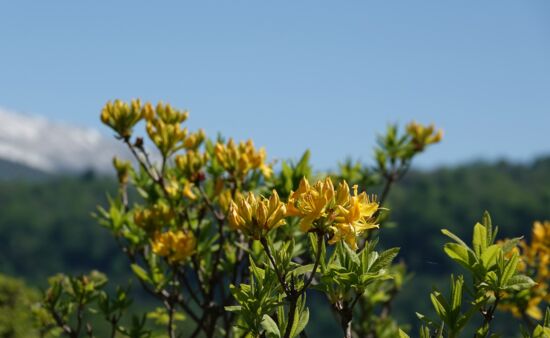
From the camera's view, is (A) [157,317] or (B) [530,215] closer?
(A) [157,317]

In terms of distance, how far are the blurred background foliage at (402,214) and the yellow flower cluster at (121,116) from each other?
10397 cm

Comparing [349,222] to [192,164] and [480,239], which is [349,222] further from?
[192,164]

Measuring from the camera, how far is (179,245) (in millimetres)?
2949

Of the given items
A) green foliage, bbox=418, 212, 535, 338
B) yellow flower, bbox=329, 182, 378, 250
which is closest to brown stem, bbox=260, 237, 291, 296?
yellow flower, bbox=329, 182, 378, 250

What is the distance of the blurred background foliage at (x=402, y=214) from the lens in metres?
117

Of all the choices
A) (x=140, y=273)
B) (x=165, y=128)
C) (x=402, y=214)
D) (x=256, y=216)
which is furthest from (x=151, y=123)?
(x=402, y=214)

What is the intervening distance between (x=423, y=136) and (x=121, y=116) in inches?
87.2

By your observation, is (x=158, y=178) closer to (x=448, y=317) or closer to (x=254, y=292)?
(x=254, y=292)

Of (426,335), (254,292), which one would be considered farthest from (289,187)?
(426,335)

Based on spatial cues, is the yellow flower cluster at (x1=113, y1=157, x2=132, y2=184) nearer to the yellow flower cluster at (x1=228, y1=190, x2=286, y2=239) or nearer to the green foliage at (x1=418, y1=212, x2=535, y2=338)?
the yellow flower cluster at (x1=228, y1=190, x2=286, y2=239)

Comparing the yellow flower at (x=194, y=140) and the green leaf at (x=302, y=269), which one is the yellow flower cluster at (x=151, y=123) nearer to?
the yellow flower at (x=194, y=140)

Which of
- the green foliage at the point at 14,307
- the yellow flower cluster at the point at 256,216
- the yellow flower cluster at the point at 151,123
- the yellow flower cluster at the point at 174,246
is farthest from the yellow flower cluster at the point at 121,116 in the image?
the green foliage at the point at 14,307

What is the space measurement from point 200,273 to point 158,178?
48 cm

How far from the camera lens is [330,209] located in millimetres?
1720
